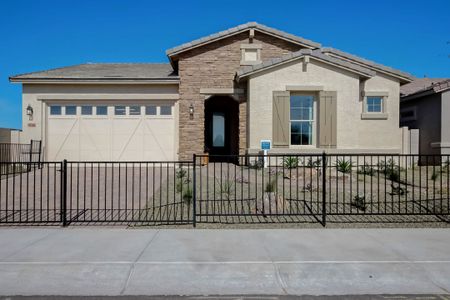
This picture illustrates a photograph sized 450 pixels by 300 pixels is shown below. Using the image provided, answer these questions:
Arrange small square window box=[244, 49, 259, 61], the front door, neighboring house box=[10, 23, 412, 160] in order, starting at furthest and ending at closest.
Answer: the front door → small square window box=[244, 49, 259, 61] → neighboring house box=[10, 23, 412, 160]

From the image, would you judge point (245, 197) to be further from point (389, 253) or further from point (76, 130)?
point (76, 130)

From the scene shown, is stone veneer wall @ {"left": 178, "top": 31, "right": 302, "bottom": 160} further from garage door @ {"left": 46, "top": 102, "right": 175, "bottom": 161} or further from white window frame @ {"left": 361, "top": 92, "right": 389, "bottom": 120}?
white window frame @ {"left": 361, "top": 92, "right": 389, "bottom": 120}

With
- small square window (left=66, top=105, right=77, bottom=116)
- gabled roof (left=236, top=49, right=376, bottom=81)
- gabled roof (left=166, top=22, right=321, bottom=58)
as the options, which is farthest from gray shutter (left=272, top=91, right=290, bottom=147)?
small square window (left=66, top=105, right=77, bottom=116)

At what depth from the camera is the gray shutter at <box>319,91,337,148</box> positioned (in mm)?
14273

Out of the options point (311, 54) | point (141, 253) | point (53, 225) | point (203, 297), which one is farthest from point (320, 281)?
point (311, 54)

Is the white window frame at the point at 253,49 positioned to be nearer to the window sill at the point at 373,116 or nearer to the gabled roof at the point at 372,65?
the gabled roof at the point at 372,65

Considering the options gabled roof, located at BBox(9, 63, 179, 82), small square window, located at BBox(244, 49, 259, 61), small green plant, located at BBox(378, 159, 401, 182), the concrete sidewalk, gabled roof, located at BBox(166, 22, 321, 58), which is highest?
gabled roof, located at BBox(166, 22, 321, 58)

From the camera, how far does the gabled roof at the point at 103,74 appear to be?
1550cm

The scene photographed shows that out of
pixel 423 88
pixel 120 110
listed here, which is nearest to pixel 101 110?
pixel 120 110

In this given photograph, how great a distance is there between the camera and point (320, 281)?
4.50m

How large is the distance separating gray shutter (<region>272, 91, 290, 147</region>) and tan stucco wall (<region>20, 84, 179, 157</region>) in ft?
15.2

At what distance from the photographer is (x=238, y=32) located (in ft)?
52.2

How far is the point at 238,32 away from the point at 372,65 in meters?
6.42

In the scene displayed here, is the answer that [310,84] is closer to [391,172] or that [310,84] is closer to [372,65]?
[372,65]
